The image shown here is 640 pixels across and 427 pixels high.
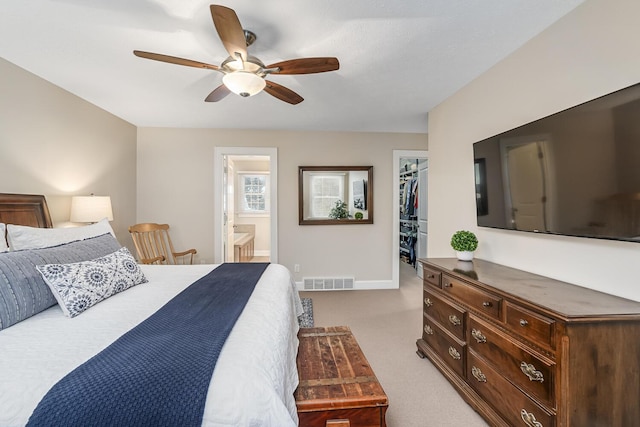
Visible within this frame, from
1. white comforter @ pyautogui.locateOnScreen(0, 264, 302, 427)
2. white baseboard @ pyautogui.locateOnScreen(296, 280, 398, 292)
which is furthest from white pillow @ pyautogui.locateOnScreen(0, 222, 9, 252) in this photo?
white baseboard @ pyautogui.locateOnScreen(296, 280, 398, 292)

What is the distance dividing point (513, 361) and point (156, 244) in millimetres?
4101

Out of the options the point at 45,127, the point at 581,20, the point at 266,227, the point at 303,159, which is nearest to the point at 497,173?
the point at 581,20

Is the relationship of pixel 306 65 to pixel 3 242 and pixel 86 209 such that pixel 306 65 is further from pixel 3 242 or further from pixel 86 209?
pixel 86 209

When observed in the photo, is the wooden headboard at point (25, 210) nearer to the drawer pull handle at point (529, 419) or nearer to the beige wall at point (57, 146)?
the beige wall at point (57, 146)

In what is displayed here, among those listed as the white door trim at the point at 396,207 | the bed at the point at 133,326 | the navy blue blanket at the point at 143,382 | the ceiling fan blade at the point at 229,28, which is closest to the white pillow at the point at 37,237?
the bed at the point at 133,326

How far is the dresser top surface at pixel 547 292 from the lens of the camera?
122 centimetres

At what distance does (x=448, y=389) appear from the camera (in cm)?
204

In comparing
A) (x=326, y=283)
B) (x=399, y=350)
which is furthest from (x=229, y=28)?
(x=326, y=283)

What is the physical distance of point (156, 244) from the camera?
3896mm

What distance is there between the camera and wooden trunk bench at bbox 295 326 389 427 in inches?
48.8

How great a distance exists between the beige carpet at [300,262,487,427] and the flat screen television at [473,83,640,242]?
50.7 inches

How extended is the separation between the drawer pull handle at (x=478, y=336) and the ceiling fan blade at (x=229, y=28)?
225 centimetres

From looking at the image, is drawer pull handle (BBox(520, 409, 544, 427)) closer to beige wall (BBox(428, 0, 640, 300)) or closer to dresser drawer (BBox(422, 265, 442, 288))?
beige wall (BBox(428, 0, 640, 300))

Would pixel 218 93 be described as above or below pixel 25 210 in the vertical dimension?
above
